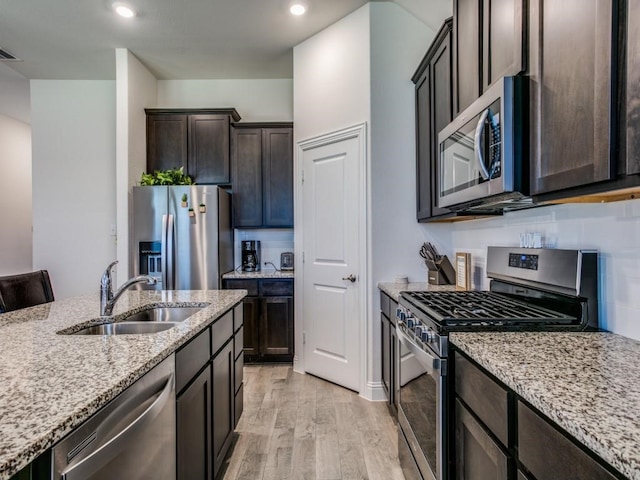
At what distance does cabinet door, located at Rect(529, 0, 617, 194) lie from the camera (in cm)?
95

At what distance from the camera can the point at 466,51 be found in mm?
1870

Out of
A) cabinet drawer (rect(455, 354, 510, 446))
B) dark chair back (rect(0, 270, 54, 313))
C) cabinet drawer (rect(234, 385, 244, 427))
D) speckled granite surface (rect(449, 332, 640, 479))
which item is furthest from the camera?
cabinet drawer (rect(234, 385, 244, 427))

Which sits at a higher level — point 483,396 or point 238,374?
point 483,396

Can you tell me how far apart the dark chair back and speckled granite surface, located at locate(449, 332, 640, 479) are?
2.34 m

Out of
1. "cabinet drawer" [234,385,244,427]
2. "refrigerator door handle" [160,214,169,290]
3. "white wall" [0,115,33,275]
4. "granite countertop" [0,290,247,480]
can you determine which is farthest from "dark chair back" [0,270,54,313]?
"white wall" [0,115,33,275]

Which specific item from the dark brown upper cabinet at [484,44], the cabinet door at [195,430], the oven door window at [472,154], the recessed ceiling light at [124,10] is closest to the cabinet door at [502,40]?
the dark brown upper cabinet at [484,44]

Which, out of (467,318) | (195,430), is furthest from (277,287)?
(467,318)

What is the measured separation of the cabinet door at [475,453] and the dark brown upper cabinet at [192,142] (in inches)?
135

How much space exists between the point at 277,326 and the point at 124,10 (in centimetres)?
303

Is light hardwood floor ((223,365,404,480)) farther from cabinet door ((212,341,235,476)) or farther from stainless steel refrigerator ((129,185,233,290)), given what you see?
stainless steel refrigerator ((129,185,233,290))

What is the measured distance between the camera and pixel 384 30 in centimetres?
297

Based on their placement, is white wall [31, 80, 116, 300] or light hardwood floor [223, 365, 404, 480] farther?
white wall [31, 80, 116, 300]

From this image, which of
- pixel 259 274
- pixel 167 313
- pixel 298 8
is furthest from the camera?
pixel 259 274

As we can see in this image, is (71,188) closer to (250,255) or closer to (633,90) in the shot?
(250,255)
